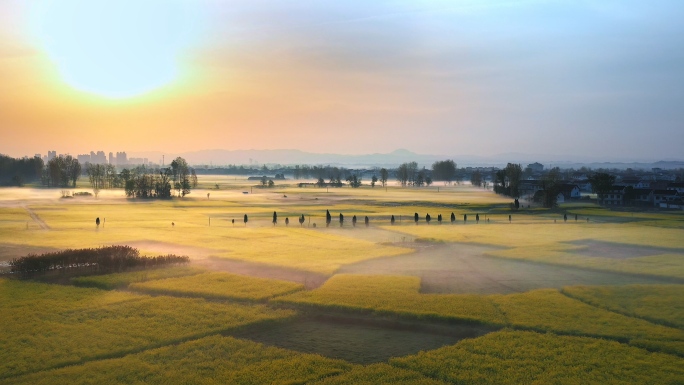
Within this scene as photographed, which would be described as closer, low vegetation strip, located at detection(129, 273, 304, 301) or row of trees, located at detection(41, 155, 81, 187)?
low vegetation strip, located at detection(129, 273, 304, 301)

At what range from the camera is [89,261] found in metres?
33.0

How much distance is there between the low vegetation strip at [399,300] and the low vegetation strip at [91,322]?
2863 mm

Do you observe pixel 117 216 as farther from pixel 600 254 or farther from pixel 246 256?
pixel 600 254

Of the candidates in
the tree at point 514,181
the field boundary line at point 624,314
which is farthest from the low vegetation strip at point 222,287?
the tree at point 514,181

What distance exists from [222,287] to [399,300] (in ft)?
29.5

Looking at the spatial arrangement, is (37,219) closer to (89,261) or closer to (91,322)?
(89,261)

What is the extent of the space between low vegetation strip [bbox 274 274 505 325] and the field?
99mm

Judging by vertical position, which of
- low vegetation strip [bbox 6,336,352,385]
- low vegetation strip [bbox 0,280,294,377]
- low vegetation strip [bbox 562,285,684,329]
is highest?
low vegetation strip [bbox 0,280,294,377]

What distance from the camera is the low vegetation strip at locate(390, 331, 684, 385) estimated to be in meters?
15.8

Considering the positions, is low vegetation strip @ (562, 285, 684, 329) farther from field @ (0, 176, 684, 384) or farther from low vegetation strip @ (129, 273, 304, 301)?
low vegetation strip @ (129, 273, 304, 301)

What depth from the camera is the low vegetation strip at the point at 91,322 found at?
17578 millimetres

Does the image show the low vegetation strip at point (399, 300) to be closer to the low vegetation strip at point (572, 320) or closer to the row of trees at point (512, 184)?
the low vegetation strip at point (572, 320)

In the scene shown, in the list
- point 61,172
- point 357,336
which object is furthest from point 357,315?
point 61,172

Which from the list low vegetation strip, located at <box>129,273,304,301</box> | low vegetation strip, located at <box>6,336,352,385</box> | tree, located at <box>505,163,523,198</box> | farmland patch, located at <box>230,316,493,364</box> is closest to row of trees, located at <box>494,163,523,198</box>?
tree, located at <box>505,163,523,198</box>
